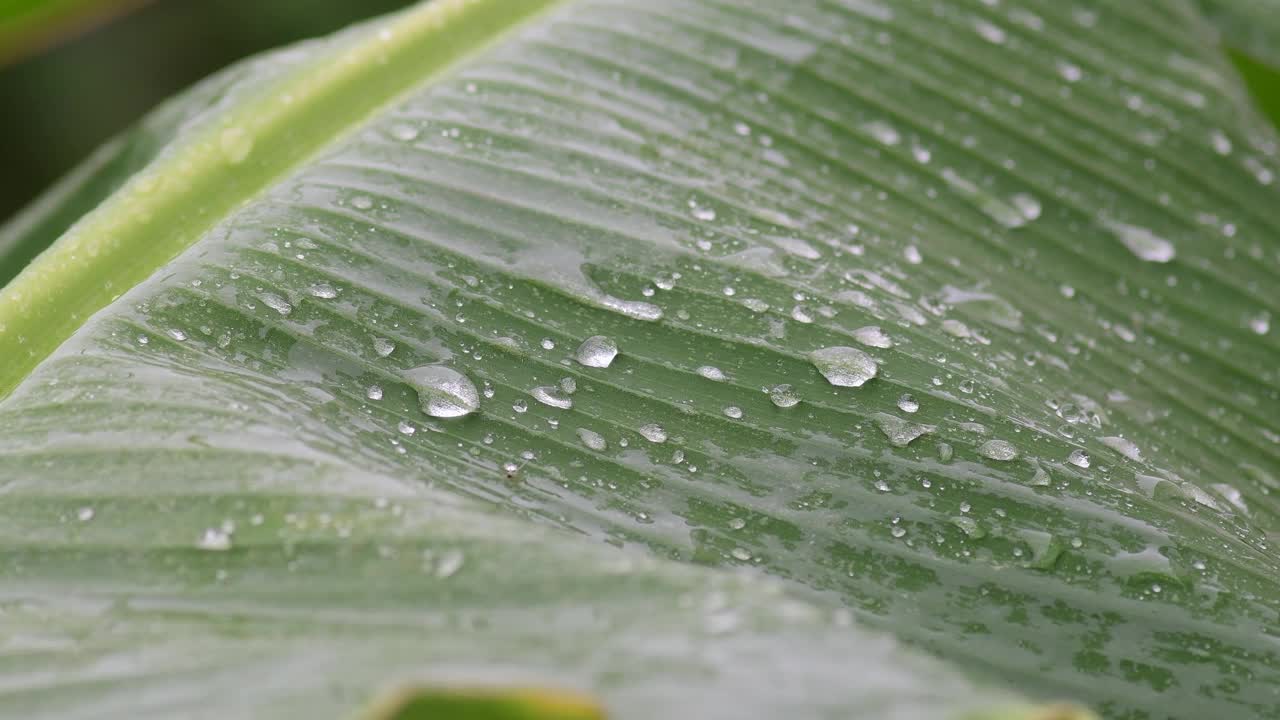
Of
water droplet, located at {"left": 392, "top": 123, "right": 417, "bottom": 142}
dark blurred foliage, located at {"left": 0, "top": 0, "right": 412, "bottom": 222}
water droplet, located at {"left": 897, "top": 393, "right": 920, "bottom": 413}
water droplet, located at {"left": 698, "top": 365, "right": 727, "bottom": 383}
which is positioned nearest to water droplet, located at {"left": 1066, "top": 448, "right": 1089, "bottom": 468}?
water droplet, located at {"left": 897, "top": 393, "right": 920, "bottom": 413}

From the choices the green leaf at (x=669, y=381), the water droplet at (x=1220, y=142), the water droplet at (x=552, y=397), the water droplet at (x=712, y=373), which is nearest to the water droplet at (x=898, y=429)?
the green leaf at (x=669, y=381)

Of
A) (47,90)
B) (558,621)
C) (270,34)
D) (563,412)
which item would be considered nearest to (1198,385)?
(563,412)

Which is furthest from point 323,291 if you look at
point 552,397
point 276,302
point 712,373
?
point 712,373

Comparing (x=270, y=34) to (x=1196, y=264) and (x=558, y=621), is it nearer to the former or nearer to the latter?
(x=1196, y=264)

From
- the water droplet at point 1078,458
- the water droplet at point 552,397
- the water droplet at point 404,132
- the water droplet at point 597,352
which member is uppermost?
the water droplet at point 404,132

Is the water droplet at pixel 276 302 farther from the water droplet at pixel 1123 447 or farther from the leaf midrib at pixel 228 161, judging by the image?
the water droplet at pixel 1123 447

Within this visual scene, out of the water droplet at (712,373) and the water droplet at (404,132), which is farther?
the water droplet at (404,132)

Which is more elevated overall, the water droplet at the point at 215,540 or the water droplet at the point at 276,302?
the water droplet at the point at 276,302

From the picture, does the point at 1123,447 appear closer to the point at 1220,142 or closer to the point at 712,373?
the point at 712,373

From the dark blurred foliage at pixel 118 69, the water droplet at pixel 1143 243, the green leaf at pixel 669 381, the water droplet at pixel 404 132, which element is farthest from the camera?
the dark blurred foliage at pixel 118 69
